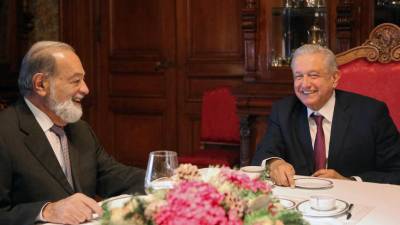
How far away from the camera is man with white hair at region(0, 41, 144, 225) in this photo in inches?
73.5

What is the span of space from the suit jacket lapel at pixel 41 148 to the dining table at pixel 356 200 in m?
0.50

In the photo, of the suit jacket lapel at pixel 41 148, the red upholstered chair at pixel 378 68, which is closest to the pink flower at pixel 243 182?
the suit jacket lapel at pixel 41 148

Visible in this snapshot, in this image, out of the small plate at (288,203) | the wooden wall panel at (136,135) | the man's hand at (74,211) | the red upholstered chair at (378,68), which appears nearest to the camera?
the man's hand at (74,211)

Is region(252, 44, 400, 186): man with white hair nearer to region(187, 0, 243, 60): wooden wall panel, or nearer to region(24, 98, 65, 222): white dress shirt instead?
region(24, 98, 65, 222): white dress shirt

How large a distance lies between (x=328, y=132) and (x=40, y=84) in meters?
1.27

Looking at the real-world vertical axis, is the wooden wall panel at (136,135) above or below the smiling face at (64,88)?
below

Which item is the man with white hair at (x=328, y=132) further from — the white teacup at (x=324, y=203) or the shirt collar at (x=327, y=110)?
the white teacup at (x=324, y=203)

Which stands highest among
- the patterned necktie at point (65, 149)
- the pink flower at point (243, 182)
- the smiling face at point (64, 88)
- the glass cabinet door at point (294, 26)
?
the glass cabinet door at point (294, 26)

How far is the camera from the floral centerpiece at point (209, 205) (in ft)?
3.15

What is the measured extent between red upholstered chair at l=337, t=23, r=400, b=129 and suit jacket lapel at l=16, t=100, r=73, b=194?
5.36ft

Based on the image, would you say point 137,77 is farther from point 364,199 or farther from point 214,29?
point 364,199

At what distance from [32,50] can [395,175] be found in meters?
1.52

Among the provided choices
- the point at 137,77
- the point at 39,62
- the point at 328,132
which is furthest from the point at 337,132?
the point at 137,77

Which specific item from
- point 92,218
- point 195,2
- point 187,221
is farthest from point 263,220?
point 195,2
